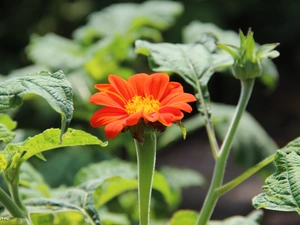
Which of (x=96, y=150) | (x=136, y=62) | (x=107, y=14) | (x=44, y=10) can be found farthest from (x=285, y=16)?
(x=96, y=150)

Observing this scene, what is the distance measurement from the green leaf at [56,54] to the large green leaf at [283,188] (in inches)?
43.7

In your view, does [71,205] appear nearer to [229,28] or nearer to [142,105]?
[142,105]

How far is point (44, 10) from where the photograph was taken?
365 cm

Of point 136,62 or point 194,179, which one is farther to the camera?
point 136,62

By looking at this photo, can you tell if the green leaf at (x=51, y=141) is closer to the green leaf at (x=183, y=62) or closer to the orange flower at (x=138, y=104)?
the orange flower at (x=138, y=104)

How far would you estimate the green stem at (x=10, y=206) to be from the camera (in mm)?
793

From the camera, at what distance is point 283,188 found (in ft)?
2.49

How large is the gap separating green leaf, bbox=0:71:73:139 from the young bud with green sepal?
28 cm

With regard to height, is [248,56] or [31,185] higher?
[248,56]

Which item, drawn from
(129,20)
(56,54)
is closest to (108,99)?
(56,54)

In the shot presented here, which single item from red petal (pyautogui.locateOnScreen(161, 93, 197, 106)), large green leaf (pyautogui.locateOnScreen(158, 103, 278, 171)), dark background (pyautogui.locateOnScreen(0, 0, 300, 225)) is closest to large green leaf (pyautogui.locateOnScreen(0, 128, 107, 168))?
red petal (pyautogui.locateOnScreen(161, 93, 197, 106))

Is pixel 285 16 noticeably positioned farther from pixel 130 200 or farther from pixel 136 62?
pixel 130 200

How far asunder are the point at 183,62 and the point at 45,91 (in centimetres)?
43

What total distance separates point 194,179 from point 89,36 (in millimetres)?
539
